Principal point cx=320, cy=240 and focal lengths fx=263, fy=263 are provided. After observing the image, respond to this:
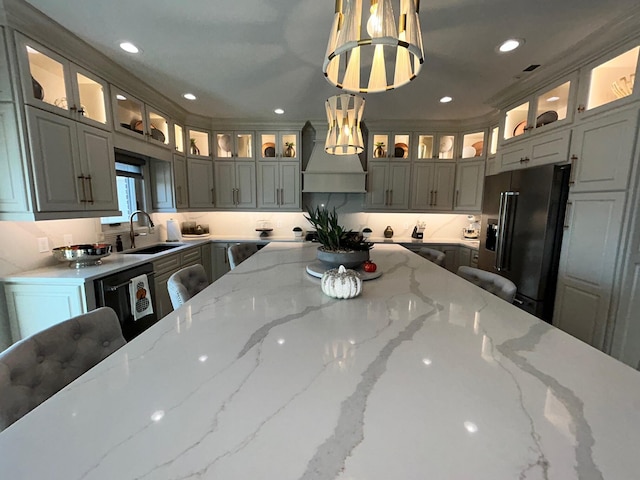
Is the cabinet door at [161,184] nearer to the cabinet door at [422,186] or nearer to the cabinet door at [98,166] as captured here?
the cabinet door at [98,166]

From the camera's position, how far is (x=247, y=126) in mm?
4004

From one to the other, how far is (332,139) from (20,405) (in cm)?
223

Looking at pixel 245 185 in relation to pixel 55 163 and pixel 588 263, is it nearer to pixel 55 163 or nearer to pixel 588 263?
pixel 55 163

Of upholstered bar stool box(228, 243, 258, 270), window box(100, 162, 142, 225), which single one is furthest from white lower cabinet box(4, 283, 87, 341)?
window box(100, 162, 142, 225)

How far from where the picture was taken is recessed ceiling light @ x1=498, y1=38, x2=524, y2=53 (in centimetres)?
200

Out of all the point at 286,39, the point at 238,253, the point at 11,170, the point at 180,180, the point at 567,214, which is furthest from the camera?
the point at 180,180

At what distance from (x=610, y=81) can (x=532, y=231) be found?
1254 millimetres

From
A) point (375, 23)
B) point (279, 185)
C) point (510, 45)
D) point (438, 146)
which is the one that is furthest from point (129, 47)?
point (438, 146)

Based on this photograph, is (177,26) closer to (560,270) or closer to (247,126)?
(247,126)

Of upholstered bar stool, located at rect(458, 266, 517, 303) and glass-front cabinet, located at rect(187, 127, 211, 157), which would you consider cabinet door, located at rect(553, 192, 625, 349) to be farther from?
glass-front cabinet, located at rect(187, 127, 211, 157)

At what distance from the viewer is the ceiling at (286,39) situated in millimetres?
1679

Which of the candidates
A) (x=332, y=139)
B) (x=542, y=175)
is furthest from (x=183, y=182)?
(x=542, y=175)

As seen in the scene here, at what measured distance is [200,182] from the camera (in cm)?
397

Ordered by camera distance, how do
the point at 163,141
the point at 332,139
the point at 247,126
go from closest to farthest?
the point at 332,139 < the point at 163,141 < the point at 247,126
